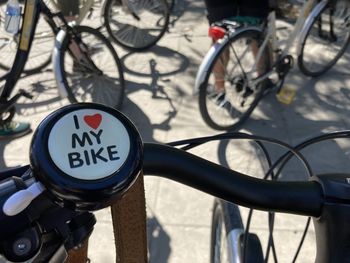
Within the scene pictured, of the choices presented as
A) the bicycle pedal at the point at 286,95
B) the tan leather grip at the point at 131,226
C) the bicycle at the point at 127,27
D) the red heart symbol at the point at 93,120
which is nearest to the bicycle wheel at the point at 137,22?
the bicycle at the point at 127,27

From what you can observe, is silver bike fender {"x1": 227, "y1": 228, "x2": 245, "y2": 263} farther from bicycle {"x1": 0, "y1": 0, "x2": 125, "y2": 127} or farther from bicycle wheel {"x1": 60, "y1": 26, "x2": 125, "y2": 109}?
bicycle wheel {"x1": 60, "y1": 26, "x2": 125, "y2": 109}

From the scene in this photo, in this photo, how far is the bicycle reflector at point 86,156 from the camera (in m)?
0.57

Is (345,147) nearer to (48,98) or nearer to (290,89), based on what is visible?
(290,89)

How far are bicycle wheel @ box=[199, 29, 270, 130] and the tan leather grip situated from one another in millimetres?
2242

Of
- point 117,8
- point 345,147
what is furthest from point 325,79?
point 117,8

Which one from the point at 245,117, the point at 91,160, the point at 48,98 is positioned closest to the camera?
the point at 91,160

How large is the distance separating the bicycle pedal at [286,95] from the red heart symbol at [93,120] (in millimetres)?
3246

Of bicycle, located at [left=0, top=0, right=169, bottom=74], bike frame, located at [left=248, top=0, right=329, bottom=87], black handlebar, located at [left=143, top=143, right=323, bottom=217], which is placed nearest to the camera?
black handlebar, located at [left=143, top=143, right=323, bottom=217]

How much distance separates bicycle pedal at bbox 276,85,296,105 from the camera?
373 centimetres

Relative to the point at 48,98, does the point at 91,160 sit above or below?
above

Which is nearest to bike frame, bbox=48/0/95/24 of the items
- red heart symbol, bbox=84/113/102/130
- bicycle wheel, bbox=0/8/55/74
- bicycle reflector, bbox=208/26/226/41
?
bicycle wheel, bbox=0/8/55/74

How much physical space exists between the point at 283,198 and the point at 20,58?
2.68m

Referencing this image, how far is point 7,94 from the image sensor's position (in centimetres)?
308

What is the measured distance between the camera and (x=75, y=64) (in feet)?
11.6
